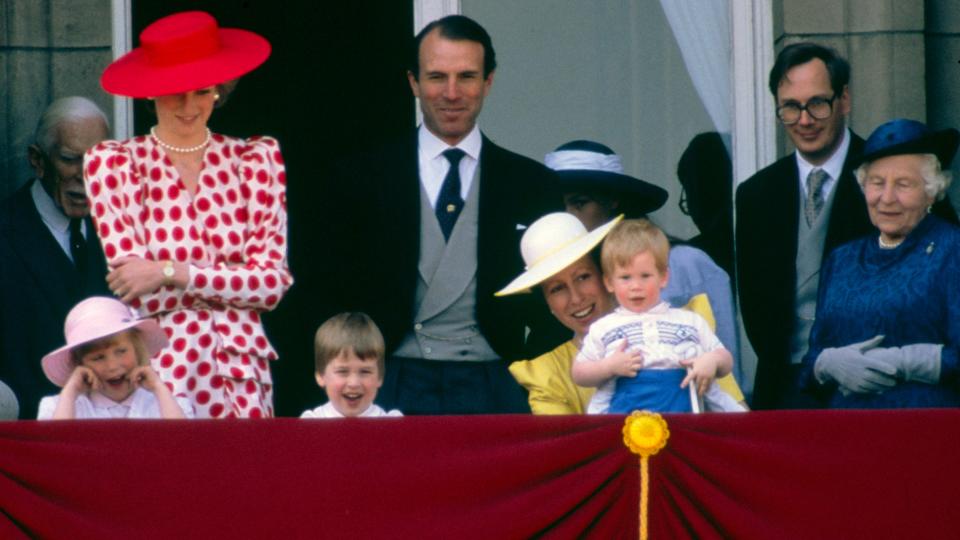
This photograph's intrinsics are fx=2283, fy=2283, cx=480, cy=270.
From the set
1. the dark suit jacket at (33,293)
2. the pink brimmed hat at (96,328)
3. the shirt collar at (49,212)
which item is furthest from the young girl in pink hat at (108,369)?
the shirt collar at (49,212)

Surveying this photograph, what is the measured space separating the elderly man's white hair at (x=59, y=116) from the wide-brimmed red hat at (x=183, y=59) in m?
0.68

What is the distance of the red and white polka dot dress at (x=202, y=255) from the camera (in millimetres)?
6648

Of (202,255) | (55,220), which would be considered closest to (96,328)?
(202,255)

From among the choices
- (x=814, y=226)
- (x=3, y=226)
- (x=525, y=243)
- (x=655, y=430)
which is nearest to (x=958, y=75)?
(x=814, y=226)

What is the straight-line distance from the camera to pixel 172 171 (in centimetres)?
674

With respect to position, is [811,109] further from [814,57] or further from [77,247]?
[77,247]

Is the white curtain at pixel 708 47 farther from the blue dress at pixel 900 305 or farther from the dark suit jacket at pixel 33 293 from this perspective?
the dark suit jacket at pixel 33 293

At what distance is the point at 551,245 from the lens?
695 cm

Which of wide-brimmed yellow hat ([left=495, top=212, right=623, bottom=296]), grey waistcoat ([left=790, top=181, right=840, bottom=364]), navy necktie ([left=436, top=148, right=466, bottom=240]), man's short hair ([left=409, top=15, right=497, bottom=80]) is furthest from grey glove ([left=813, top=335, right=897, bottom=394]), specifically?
man's short hair ([left=409, top=15, right=497, bottom=80])

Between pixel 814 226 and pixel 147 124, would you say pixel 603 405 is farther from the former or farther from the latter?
pixel 147 124

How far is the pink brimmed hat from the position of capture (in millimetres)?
6504

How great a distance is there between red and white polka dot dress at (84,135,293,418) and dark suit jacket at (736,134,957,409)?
5.55 ft

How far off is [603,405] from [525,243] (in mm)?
659

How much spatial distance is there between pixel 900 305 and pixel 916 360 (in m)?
0.20
